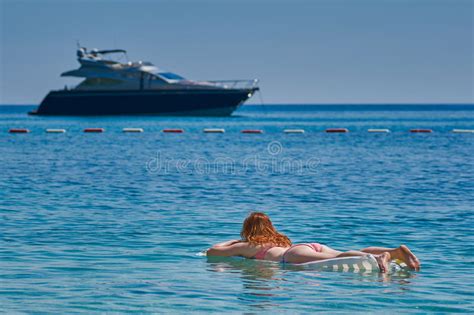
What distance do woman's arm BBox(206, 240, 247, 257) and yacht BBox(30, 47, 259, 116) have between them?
106 m

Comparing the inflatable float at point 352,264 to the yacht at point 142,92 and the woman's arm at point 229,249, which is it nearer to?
the woman's arm at point 229,249

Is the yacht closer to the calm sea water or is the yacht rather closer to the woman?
the calm sea water

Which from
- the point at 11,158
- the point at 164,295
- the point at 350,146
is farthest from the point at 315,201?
the point at 350,146

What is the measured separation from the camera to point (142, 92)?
122938 mm

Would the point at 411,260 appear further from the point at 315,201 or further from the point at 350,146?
the point at 350,146

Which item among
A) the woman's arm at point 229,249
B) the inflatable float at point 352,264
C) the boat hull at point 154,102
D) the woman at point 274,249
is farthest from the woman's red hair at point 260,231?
the boat hull at point 154,102

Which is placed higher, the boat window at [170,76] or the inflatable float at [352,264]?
the boat window at [170,76]

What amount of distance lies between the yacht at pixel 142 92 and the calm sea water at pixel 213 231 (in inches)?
3265

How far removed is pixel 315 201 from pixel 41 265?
34.1ft

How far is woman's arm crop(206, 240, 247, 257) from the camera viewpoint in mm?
13133

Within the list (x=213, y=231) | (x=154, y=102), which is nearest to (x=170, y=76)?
(x=154, y=102)

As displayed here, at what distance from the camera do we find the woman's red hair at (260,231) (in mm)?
12844

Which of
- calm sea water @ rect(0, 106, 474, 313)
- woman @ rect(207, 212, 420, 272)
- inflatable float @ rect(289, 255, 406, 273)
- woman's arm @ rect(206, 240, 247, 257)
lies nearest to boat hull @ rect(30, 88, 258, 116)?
calm sea water @ rect(0, 106, 474, 313)

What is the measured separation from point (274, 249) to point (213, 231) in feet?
13.9
